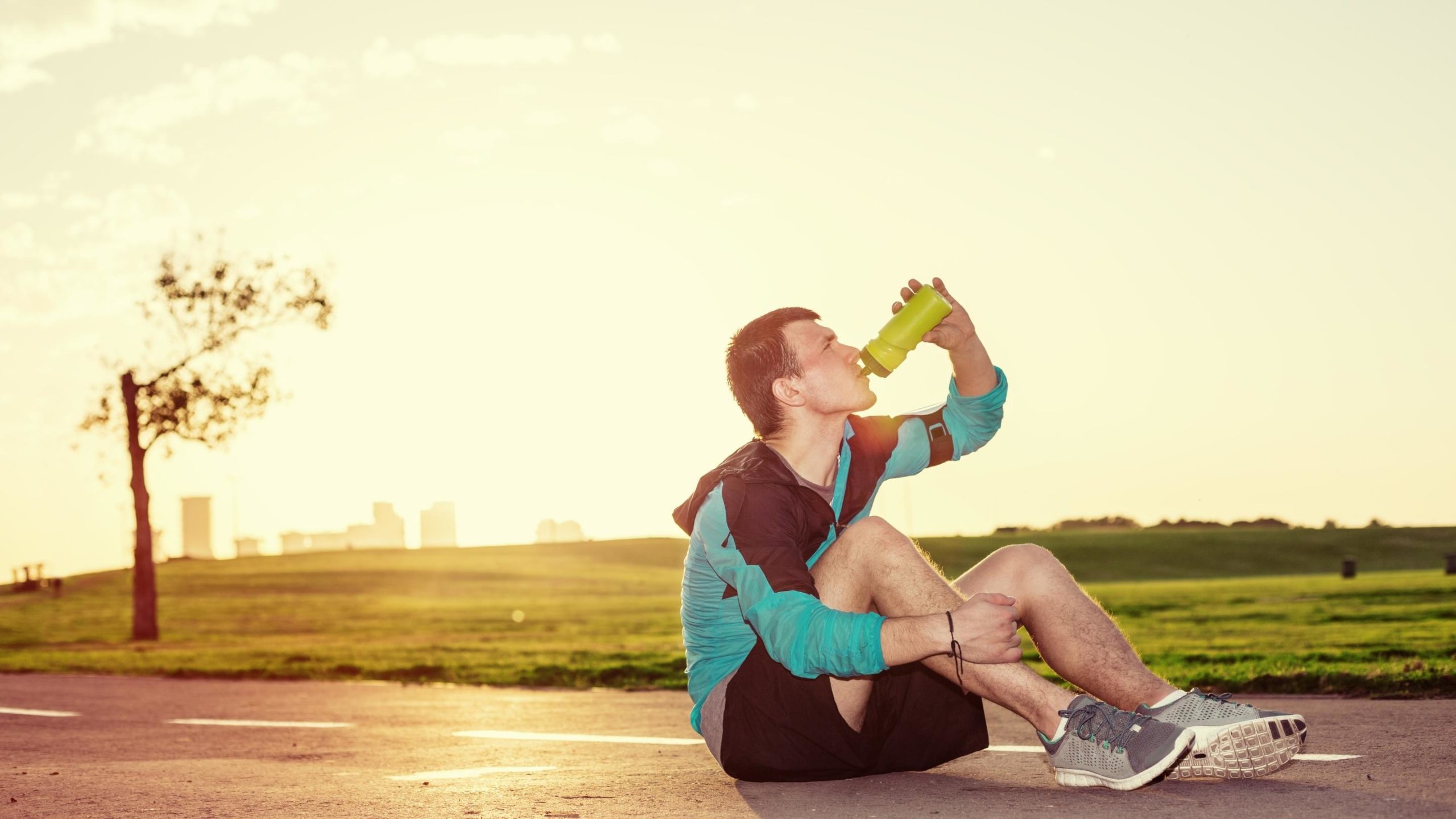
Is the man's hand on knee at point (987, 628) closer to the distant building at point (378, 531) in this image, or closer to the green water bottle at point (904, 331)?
the green water bottle at point (904, 331)

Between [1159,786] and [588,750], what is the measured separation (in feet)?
10.2

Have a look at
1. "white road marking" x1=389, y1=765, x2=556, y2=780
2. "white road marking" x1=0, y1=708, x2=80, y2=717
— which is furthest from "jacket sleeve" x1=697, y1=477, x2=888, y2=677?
"white road marking" x1=0, y1=708, x2=80, y2=717

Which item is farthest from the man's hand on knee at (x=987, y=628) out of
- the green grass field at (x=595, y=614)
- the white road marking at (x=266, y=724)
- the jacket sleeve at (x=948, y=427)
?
the white road marking at (x=266, y=724)

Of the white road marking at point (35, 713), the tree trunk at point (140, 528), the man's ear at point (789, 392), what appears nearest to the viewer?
the man's ear at point (789, 392)

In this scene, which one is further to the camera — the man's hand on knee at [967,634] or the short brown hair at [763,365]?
the short brown hair at [763,365]

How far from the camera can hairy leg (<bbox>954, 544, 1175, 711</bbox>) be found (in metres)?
4.02

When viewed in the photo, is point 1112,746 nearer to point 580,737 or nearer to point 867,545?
point 867,545

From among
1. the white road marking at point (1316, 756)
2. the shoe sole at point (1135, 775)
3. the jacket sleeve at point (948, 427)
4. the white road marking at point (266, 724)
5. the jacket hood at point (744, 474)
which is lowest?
the white road marking at point (266, 724)

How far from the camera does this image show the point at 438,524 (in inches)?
5507

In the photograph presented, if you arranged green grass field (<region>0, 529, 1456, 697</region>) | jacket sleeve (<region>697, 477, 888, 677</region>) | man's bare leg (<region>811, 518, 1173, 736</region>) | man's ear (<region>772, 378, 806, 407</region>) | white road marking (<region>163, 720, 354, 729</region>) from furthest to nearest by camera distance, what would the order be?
green grass field (<region>0, 529, 1456, 697</region>) → white road marking (<region>163, 720, 354, 729</region>) → man's ear (<region>772, 378, 806, 407</region>) → man's bare leg (<region>811, 518, 1173, 736</region>) → jacket sleeve (<region>697, 477, 888, 677</region>)

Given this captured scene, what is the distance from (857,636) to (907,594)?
12.8 inches

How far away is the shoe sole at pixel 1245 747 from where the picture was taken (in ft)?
12.7

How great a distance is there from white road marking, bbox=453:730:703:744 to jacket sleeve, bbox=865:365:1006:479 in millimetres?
2323

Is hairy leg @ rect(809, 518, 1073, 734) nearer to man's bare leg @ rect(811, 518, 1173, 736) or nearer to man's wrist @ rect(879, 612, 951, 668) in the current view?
man's bare leg @ rect(811, 518, 1173, 736)
